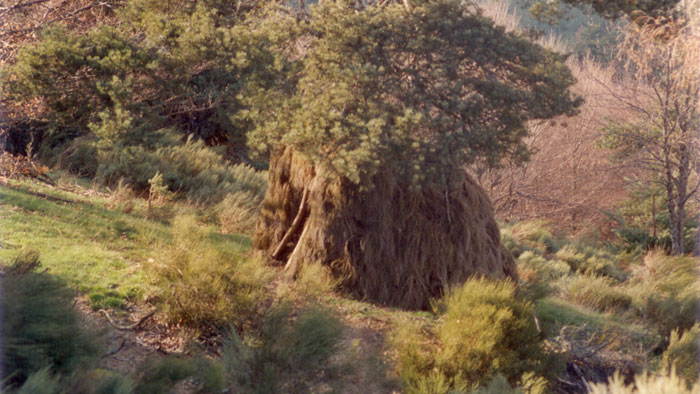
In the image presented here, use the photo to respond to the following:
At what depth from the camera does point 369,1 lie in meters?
7.73

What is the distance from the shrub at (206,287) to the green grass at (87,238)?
1.01 feet

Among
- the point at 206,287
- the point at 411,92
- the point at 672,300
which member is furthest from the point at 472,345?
the point at 672,300

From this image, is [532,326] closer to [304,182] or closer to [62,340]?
[304,182]

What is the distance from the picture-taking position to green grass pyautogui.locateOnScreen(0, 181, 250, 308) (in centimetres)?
652

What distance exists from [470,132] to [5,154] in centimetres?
726

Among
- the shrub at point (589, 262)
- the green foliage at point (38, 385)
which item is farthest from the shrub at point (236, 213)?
the shrub at point (589, 262)

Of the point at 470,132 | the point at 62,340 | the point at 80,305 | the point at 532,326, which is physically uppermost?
the point at 470,132

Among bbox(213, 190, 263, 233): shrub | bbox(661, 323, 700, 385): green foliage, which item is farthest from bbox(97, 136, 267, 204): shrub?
bbox(661, 323, 700, 385): green foliage

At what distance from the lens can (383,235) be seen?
26.5 feet

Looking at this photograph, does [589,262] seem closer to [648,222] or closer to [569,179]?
[648,222]

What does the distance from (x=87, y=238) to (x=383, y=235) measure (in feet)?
12.7

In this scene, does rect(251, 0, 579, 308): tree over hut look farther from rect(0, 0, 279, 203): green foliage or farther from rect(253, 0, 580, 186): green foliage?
rect(0, 0, 279, 203): green foliage

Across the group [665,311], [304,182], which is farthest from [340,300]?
[665,311]

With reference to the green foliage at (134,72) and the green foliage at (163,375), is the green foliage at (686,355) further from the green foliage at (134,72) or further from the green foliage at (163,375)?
the green foliage at (134,72)
